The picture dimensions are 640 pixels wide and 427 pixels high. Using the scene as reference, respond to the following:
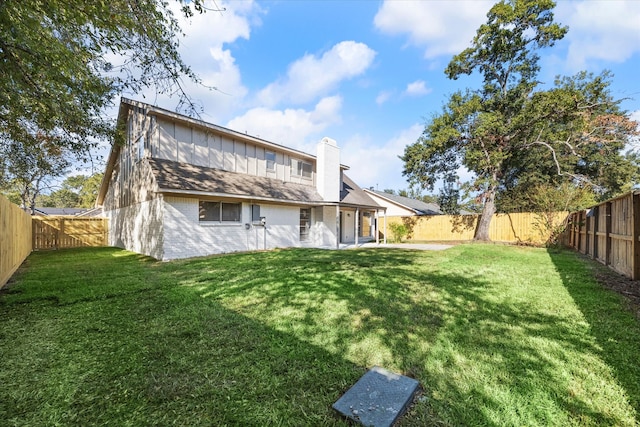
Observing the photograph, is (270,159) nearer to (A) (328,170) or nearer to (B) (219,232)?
(A) (328,170)

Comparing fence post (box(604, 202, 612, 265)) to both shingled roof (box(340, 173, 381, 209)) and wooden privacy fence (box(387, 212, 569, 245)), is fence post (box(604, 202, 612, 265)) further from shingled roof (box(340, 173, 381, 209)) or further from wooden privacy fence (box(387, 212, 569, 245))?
shingled roof (box(340, 173, 381, 209))

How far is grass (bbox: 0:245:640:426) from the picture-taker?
2.01 metres

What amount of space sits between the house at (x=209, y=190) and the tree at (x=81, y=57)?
96.4 inches

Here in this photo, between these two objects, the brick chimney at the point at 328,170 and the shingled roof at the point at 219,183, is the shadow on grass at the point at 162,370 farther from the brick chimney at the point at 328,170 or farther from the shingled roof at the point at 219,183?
the brick chimney at the point at 328,170

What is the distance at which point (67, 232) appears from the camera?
15.1 m

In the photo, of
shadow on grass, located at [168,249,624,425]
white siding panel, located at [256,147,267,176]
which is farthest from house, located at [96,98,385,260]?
shadow on grass, located at [168,249,624,425]

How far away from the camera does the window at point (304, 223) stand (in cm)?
1506

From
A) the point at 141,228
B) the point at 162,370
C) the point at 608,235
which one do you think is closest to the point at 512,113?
the point at 608,235

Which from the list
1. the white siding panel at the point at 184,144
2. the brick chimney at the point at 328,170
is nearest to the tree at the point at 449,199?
the brick chimney at the point at 328,170

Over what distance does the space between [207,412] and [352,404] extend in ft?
3.48

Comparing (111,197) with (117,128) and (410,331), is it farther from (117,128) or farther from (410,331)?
(410,331)

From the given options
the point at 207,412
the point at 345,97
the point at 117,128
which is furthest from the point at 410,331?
the point at 345,97

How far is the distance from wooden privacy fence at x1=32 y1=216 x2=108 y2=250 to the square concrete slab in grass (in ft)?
62.2

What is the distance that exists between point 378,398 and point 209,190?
31.4 ft
